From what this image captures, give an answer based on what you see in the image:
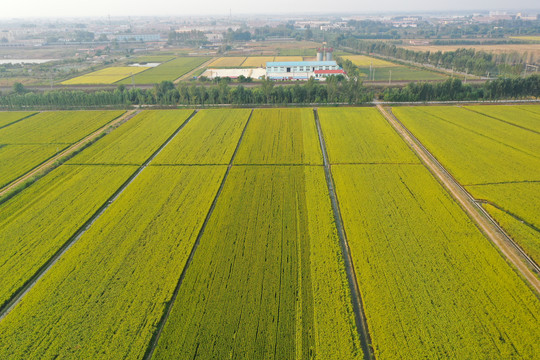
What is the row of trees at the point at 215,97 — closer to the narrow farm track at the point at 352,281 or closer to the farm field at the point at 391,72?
the farm field at the point at 391,72

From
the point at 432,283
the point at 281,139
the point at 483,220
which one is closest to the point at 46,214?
the point at 281,139

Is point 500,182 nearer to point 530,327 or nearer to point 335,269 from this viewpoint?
point 530,327

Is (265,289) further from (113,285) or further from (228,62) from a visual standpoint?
(228,62)

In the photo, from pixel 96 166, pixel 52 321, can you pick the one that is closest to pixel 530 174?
pixel 52 321

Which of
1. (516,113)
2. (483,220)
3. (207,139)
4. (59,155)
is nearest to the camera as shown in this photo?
(483,220)

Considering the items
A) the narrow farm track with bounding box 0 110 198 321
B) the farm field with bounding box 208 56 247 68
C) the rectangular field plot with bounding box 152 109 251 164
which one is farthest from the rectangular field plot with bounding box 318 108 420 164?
the farm field with bounding box 208 56 247 68
